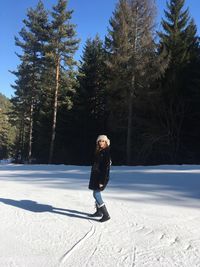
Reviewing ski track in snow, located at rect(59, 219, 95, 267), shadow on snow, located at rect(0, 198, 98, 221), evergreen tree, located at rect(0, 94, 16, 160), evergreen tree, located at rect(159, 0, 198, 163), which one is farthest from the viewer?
evergreen tree, located at rect(0, 94, 16, 160)

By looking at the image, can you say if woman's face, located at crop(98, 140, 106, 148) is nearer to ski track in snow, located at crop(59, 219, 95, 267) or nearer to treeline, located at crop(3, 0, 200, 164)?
ski track in snow, located at crop(59, 219, 95, 267)

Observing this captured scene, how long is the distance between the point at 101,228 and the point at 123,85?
25154 mm

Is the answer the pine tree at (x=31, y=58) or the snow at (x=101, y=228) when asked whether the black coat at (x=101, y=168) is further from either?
the pine tree at (x=31, y=58)

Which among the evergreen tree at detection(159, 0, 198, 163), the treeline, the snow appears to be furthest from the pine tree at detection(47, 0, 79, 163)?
the snow

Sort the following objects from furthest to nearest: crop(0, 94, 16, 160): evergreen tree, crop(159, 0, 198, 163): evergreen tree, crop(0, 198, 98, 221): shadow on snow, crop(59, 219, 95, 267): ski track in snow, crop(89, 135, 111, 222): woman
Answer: crop(0, 94, 16, 160): evergreen tree < crop(159, 0, 198, 163): evergreen tree < crop(0, 198, 98, 221): shadow on snow < crop(89, 135, 111, 222): woman < crop(59, 219, 95, 267): ski track in snow

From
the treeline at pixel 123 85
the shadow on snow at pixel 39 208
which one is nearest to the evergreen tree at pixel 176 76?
the treeline at pixel 123 85

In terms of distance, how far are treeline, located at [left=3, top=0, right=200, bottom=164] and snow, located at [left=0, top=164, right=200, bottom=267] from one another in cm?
1940

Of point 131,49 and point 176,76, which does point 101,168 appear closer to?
point 131,49

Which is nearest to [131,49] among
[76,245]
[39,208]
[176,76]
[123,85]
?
[123,85]

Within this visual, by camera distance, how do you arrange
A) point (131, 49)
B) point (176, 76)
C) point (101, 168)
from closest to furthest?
point (101, 168), point (131, 49), point (176, 76)

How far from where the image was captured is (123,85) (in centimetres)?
3155

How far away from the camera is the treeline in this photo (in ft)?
100

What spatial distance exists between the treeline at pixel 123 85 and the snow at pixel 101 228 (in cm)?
1940

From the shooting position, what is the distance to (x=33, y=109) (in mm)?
47281
